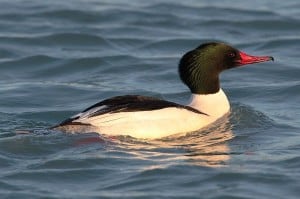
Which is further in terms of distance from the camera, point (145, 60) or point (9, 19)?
point (9, 19)

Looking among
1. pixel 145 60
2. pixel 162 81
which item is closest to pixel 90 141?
pixel 162 81

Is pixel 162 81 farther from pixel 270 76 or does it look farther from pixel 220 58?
pixel 220 58

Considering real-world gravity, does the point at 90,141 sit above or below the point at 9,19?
below

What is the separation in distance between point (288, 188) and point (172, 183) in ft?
3.53

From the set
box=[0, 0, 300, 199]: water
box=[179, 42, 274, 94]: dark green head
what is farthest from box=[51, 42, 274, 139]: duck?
box=[0, 0, 300, 199]: water

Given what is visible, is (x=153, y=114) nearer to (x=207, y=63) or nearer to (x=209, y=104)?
(x=209, y=104)

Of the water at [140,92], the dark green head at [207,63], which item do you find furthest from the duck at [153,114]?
the water at [140,92]

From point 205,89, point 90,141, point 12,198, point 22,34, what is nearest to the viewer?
point 12,198

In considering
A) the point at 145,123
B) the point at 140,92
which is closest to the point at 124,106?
the point at 145,123

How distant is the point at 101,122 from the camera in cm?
1151

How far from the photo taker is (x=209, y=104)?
488 inches

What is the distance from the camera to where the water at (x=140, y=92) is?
1009 cm

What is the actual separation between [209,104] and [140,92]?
84.7 inches

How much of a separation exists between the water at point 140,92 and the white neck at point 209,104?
0.56 ft
